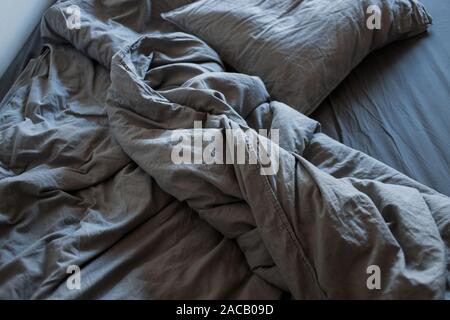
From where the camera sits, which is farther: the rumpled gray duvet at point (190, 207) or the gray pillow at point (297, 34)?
the gray pillow at point (297, 34)

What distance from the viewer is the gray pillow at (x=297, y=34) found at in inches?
40.5

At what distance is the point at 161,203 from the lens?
767 mm

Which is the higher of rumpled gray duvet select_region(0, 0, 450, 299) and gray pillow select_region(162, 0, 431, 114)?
gray pillow select_region(162, 0, 431, 114)

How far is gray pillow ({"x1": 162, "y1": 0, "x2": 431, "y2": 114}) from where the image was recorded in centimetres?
103

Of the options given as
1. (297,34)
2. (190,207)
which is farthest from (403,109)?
(190,207)

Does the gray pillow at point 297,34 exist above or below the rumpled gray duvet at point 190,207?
above

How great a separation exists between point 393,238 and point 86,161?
594mm

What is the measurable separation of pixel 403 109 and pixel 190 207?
601 mm

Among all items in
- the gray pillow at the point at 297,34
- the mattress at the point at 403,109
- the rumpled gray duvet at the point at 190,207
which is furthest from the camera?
the gray pillow at the point at 297,34

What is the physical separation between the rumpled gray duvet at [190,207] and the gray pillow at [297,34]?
0.11 meters

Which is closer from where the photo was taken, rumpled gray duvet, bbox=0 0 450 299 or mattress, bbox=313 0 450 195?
rumpled gray duvet, bbox=0 0 450 299

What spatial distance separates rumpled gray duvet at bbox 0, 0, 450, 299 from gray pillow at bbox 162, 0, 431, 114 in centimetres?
11
